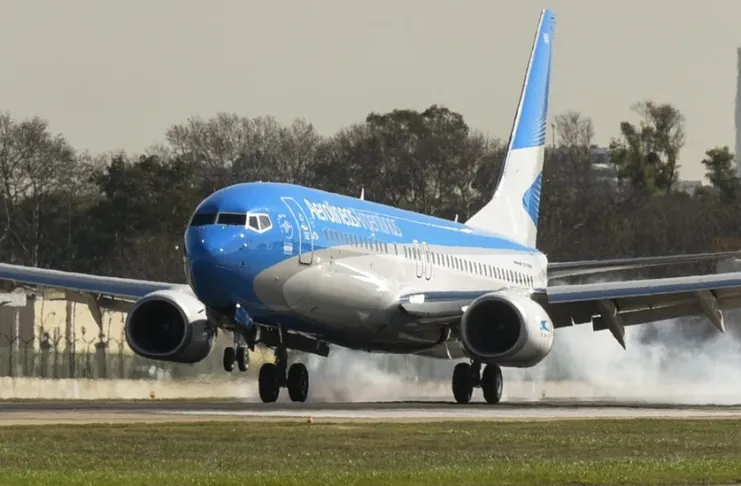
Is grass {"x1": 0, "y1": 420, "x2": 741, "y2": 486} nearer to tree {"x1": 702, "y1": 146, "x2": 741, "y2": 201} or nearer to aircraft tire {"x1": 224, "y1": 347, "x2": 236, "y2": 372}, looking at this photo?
aircraft tire {"x1": 224, "y1": 347, "x2": 236, "y2": 372}

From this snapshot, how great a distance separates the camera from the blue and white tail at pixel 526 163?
52.4 meters

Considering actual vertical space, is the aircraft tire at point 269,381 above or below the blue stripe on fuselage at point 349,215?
below

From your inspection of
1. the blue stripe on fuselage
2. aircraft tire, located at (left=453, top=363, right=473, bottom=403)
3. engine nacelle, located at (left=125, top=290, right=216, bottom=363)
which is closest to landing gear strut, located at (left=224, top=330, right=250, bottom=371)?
the blue stripe on fuselage

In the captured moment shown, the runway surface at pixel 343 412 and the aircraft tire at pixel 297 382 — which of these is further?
the aircraft tire at pixel 297 382

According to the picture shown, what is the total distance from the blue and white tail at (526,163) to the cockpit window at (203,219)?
14538 mm

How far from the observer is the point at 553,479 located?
22.5 metres

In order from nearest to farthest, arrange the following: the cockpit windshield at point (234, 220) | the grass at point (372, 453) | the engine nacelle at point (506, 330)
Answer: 1. the grass at point (372, 453)
2. the cockpit windshield at point (234, 220)
3. the engine nacelle at point (506, 330)

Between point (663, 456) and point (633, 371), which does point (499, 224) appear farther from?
point (663, 456)

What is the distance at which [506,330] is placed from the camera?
4172cm

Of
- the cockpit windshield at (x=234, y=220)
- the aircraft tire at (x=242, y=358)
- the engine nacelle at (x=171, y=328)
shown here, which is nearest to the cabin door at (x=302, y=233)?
the cockpit windshield at (x=234, y=220)

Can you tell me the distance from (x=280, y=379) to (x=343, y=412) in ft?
18.7

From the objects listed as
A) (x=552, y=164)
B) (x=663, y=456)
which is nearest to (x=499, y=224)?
(x=663, y=456)

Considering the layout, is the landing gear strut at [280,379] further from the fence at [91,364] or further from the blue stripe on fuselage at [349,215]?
the fence at [91,364]

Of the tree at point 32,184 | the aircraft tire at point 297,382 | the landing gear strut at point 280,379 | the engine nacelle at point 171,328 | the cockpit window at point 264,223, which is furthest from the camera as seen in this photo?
the tree at point 32,184
